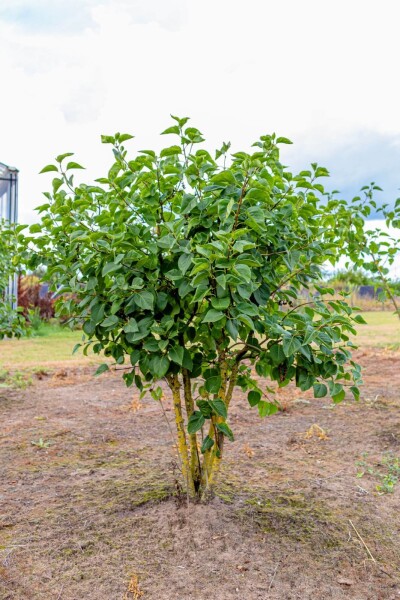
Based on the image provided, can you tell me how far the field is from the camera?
1997 millimetres

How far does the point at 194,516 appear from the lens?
231cm

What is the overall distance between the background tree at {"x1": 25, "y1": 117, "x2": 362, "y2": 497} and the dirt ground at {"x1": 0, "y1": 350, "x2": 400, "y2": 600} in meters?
0.41

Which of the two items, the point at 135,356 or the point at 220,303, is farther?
the point at 135,356

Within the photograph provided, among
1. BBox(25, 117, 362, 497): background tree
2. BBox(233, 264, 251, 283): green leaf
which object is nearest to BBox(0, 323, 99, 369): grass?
BBox(25, 117, 362, 497): background tree

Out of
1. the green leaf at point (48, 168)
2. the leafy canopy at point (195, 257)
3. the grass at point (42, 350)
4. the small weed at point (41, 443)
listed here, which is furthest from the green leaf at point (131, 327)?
the grass at point (42, 350)

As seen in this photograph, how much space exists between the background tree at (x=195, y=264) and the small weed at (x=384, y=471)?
1063 millimetres

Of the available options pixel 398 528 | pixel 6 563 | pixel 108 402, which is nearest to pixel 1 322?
pixel 108 402

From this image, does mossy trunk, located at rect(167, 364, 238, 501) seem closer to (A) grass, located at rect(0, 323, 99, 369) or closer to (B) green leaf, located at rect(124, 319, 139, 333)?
(B) green leaf, located at rect(124, 319, 139, 333)

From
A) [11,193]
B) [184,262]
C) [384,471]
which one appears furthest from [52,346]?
[184,262]

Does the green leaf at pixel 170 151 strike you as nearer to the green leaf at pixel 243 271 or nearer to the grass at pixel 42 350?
the green leaf at pixel 243 271

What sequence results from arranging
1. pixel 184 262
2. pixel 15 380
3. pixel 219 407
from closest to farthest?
1. pixel 184 262
2. pixel 219 407
3. pixel 15 380

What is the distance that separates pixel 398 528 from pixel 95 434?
6.98 feet

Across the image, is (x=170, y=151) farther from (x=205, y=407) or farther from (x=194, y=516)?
(x=194, y=516)

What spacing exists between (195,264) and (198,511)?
1201mm
